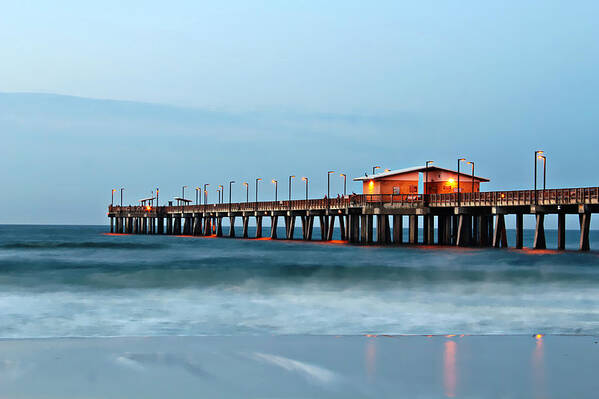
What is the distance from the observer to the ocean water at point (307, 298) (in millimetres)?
15254

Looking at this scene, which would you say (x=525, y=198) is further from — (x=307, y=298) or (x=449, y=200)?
(x=307, y=298)


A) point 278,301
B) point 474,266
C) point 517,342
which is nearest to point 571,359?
point 517,342

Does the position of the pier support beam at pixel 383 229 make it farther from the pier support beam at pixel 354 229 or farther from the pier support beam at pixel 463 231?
the pier support beam at pixel 463 231

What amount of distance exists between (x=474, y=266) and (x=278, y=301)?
692 inches

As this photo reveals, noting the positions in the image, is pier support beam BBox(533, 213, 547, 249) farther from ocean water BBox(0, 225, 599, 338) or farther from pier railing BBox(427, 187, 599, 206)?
ocean water BBox(0, 225, 599, 338)

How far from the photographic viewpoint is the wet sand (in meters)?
7.87

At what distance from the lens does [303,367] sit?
909 cm

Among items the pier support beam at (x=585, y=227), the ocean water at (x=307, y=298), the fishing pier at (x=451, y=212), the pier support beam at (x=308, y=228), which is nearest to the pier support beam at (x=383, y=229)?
the fishing pier at (x=451, y=212)

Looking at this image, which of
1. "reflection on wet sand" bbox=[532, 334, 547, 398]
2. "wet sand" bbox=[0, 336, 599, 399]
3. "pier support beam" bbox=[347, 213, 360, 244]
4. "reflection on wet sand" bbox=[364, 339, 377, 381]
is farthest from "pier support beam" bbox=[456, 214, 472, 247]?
"reflection on wet sand" bbox=[364, 339, 377, 381]

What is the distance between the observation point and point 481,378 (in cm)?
838

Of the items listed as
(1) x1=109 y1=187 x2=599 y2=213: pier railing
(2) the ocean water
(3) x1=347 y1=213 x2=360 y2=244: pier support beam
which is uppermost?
(1) x1=109 y1=187 x2=599 y2=213: pier railing

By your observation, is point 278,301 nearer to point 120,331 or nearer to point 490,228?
point 120,331

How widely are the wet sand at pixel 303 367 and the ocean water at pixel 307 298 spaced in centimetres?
325

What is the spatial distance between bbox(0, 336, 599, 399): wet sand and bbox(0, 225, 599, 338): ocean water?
3.25 m
